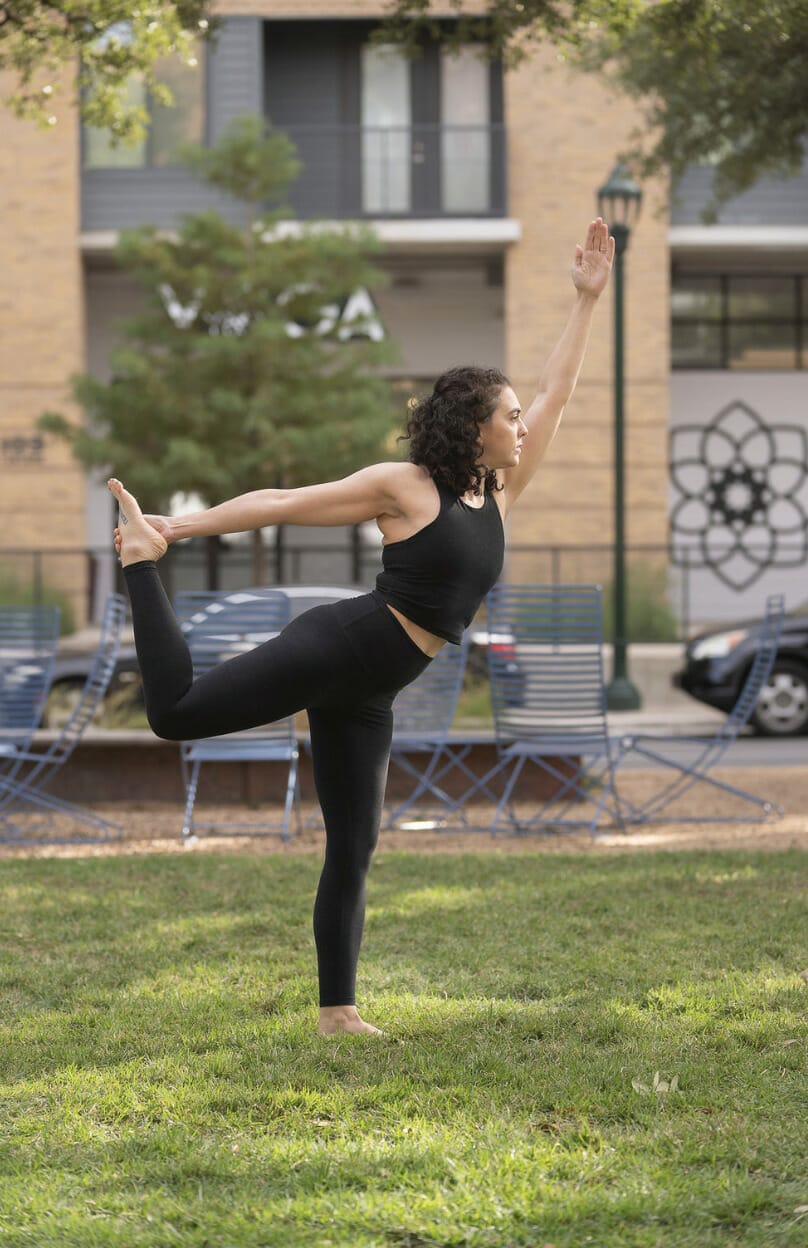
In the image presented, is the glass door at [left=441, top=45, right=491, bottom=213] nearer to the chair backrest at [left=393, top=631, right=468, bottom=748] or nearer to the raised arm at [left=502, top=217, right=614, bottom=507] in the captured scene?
the chair backrest at [left=393, top=631, right=468, bottom=748]

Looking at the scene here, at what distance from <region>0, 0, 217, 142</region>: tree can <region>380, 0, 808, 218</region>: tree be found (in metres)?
1.38

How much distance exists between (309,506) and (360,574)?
1883 centimetres

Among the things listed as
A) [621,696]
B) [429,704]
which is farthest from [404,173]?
[429,704]

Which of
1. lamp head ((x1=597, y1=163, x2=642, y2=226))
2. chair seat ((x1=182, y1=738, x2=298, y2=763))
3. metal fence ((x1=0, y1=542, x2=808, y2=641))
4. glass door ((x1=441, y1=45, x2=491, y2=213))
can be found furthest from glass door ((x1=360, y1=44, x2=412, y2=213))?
chair seat ((x1=182, y1=738, x2=298, y2=763))

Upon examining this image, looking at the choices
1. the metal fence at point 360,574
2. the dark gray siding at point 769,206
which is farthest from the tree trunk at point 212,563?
the dark gray siding at point 769,206

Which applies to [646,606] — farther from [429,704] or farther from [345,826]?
[345,826]

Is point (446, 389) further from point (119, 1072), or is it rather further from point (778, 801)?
point (778, 801)

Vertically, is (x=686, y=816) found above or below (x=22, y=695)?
below

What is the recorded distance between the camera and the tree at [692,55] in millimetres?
9328

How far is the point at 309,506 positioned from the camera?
4.18 metres

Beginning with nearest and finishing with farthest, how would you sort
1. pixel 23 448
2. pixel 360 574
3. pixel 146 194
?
pixel 23 448, pixel 360 574, pixel 146 194

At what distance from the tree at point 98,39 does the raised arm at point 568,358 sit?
546 cm

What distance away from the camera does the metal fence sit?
20.8m

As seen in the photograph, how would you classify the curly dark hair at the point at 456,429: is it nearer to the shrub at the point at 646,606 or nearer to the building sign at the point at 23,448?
the shrub at the point at 646,606
